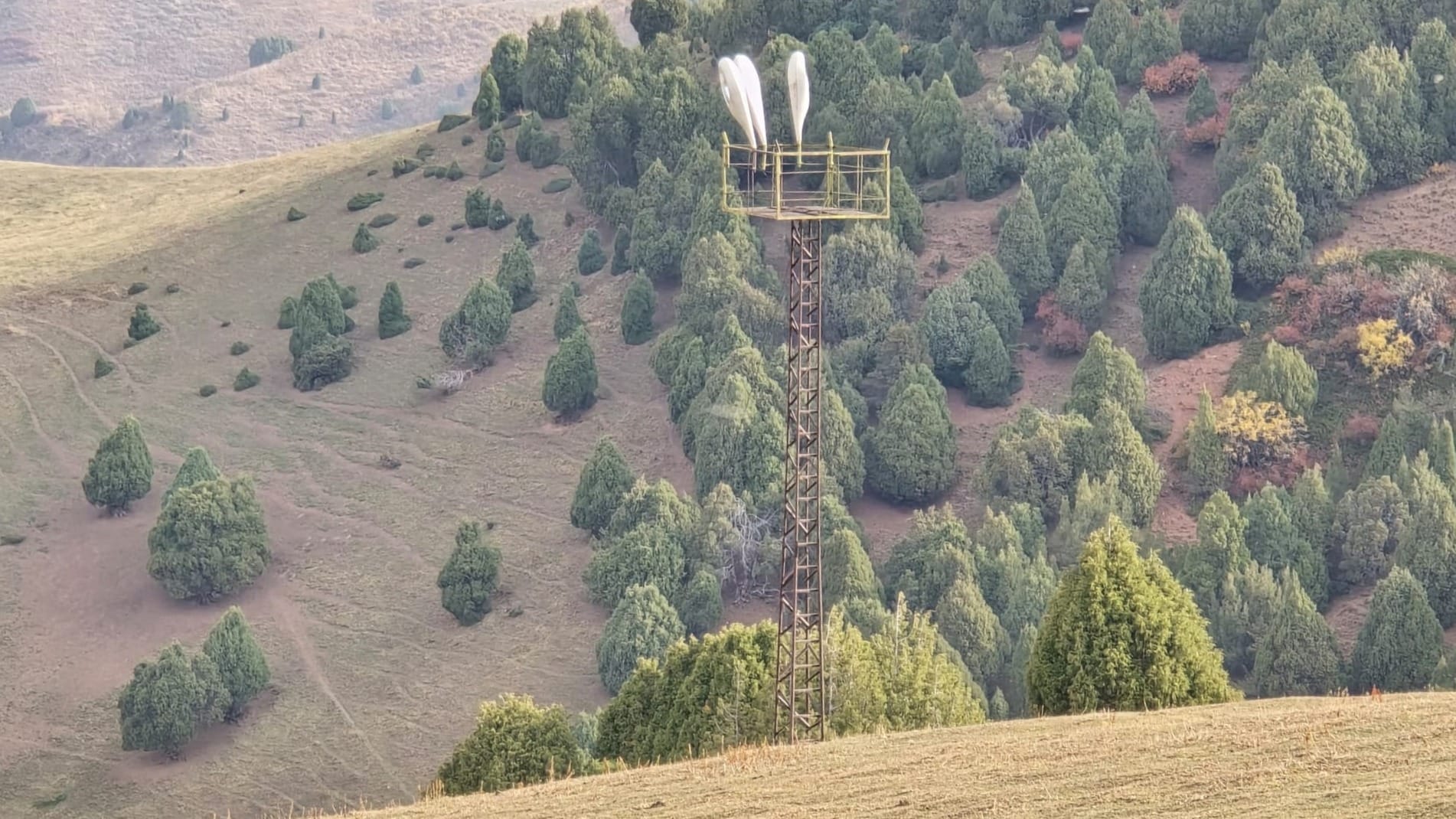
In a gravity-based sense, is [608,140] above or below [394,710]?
above

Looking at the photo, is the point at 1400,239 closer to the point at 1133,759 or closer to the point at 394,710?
the point at 394,710

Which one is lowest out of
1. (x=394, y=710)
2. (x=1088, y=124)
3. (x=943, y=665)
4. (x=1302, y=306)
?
(x=394, y=710)

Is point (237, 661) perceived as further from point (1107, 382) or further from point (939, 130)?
point (939, 130)

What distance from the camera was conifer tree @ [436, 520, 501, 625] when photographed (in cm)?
8194

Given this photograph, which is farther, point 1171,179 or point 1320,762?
point 1171,179

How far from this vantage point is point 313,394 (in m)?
99.2

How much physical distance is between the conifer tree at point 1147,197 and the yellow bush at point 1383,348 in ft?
41.3

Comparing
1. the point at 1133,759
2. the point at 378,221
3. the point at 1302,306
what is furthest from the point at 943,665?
the point at 378,221

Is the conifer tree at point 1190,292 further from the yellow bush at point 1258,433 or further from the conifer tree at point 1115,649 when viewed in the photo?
the conifer tree at point 1115,649

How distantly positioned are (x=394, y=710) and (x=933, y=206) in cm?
3274

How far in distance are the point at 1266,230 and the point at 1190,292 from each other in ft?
13.0

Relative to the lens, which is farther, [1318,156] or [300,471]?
[300,471]

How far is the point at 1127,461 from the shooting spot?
7956cm

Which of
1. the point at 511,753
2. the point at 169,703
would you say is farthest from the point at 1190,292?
the point at 511,753
